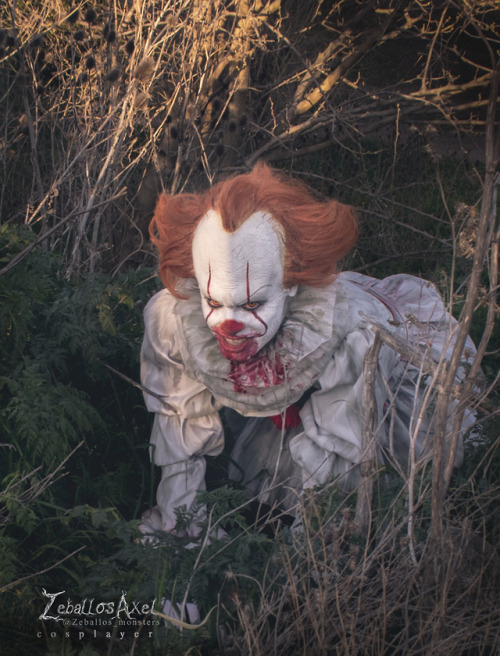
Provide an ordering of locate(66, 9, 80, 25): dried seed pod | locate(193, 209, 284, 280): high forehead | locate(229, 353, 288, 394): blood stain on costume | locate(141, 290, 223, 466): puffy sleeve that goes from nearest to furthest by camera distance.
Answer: locate(193, 209, 284, 280): high forehead
locate(229, 353, 288, 394): blood stain on costume
locate(141, 290, 223, 466): puffy sleeve
locate(66, 9, 80, 25): dried seed pod

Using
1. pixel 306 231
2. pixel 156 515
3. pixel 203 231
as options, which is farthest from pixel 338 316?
pixel 156 515

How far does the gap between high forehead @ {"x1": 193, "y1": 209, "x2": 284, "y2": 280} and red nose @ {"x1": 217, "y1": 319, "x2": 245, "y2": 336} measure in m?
0.15

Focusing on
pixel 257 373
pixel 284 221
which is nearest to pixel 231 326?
pixel 257 373

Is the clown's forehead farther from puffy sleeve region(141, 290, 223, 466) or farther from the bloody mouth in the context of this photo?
puffy sleeve region(141, 290, 223, 466)

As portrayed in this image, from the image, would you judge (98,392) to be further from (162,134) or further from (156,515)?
(162,134)

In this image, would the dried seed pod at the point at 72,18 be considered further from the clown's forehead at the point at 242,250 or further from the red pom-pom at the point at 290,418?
the red pom-pom at the point at 290,418

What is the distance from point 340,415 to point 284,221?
2.18 ft

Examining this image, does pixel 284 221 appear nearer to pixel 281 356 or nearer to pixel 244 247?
pixel 244 247

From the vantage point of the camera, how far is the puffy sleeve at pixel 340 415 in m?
2.67

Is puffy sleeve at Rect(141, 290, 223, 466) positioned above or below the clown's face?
below

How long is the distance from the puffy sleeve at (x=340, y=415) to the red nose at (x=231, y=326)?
1.09ft

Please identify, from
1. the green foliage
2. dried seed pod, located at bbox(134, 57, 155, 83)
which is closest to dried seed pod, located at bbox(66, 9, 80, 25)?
dried seed pod, located at bbox(134, 57, 155, 83)

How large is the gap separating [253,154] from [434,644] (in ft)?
11.9

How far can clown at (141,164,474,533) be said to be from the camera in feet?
8.54
